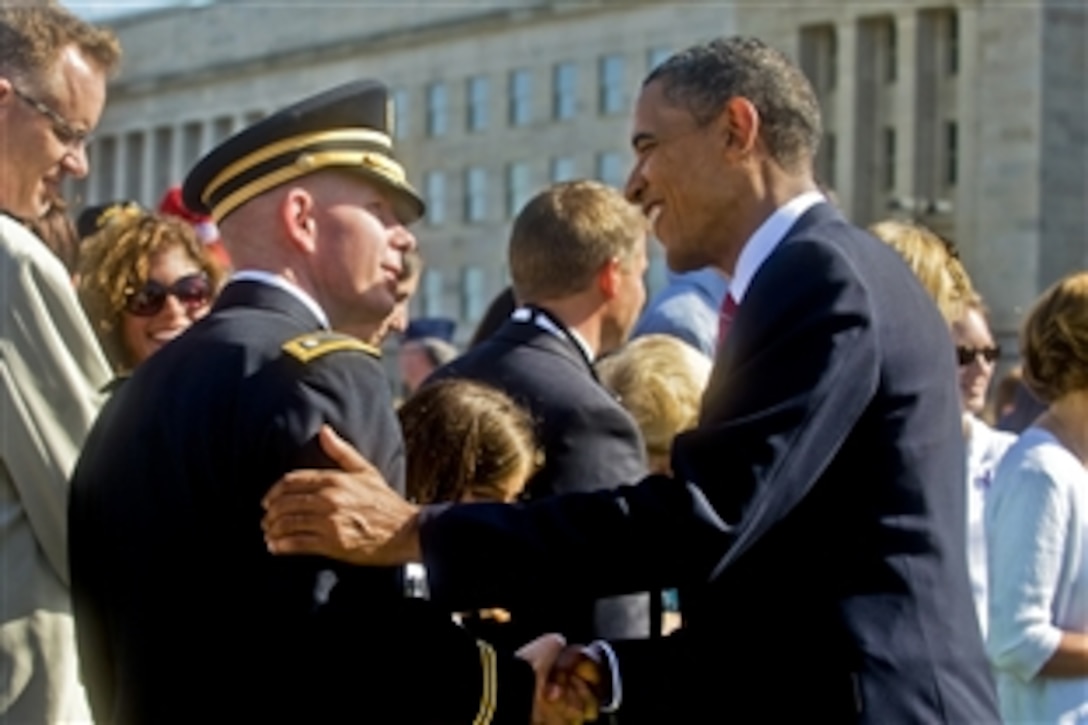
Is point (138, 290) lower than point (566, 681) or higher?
higher

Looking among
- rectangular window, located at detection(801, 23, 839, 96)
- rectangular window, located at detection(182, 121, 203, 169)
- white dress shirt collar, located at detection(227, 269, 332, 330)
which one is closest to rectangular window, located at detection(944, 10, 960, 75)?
rectangular window, located at detection(801, 23, 839, 96)

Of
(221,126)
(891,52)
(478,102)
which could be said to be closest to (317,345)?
(891,52)

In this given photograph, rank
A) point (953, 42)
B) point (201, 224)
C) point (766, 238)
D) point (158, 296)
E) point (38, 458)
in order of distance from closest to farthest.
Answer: point (766, 238), point (38, 458), point (158, 296), point (201, 224), point (953, 42)

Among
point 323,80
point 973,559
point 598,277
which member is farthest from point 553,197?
point 323,80

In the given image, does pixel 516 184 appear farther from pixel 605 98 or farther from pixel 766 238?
pixel 766 238

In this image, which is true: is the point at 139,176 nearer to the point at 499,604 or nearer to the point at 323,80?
the point at 323,80

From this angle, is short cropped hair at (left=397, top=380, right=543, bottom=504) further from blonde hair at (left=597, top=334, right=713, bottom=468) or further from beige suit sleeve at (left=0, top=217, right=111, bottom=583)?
blonde hair at (left=597, top=334, right=713, bottom=468)

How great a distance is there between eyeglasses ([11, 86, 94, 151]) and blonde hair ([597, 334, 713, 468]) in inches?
93.5

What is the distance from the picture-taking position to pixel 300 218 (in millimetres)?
4895

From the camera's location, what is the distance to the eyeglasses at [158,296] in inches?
289

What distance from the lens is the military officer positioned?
448cm

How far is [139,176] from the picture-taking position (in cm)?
9131

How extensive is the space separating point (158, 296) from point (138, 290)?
0.07 m

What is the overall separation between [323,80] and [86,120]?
76965mm
